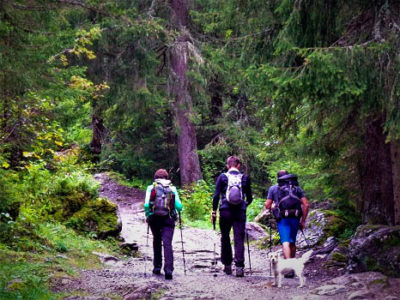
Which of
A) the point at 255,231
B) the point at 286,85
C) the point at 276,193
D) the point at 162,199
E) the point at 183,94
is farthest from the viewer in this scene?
the point at 183,94

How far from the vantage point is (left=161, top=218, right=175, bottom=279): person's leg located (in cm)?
910

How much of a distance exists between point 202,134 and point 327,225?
13.8 metres

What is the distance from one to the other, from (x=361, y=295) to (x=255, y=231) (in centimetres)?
1006

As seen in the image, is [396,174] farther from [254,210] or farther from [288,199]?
[254,210]

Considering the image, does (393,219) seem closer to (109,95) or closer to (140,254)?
(140,254)

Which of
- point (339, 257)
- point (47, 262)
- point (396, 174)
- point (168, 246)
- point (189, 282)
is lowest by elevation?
point (189, 282)

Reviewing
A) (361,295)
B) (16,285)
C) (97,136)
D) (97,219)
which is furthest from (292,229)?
(97,136)

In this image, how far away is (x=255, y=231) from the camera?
16.6 meters

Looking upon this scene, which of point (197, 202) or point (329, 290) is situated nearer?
point (329, 290)

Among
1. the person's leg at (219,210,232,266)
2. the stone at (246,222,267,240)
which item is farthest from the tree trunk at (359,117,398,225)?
the stone at (246,222,267,240)

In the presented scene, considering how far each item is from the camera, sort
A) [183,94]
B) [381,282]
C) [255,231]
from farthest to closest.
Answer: [183,94] → [255,231] → [381,282]

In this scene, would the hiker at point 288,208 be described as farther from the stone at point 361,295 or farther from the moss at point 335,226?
the moss at point 335,226

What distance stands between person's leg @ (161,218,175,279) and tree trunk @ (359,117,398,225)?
366 cm

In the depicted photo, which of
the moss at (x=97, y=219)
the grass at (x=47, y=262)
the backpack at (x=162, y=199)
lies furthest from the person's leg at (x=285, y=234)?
the moss at (x=97, y=219)
